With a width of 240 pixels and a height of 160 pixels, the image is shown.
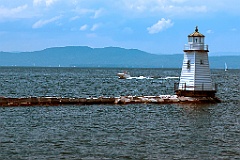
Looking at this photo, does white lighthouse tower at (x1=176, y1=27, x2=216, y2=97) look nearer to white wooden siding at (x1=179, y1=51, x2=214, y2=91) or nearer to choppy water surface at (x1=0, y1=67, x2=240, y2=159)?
white wooden siding at (x1=179, y1=51, x2=214, y2=91)

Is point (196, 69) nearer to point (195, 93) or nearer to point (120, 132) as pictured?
point (195, 93)

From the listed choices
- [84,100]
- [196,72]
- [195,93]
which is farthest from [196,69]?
[84,100]

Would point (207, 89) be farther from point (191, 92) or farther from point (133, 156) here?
point (133, 156)

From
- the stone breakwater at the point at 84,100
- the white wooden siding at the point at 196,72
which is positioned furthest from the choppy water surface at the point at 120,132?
the white wooden siding at the point at 196,72

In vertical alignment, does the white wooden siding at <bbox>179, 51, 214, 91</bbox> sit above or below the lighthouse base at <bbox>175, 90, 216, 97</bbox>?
above

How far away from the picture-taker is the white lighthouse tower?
50.1 meters

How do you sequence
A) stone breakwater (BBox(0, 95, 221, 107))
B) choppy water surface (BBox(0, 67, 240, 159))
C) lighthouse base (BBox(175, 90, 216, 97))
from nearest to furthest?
1. choppy water surface (BBox(0, 67, 240, 159))
2. stone breakwater (BBox(0, 95, 221, 107))
3. lighthouse base (BBox(175, 90, 216, 97))

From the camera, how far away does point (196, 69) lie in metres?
49.9

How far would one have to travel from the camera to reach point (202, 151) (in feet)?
91.3

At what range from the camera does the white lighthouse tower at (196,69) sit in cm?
5006

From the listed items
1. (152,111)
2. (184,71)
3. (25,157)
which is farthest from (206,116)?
(25,157)

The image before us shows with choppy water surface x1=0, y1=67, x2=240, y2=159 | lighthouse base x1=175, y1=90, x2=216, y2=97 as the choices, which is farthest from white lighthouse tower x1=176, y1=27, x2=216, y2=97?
choppy water surface x1=0, y1=67, x2=240, y2=159

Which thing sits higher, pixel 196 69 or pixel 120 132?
pixel 196 69

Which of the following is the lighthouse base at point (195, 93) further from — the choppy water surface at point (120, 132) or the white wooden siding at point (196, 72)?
the choppy water surface at point (120, 132)
